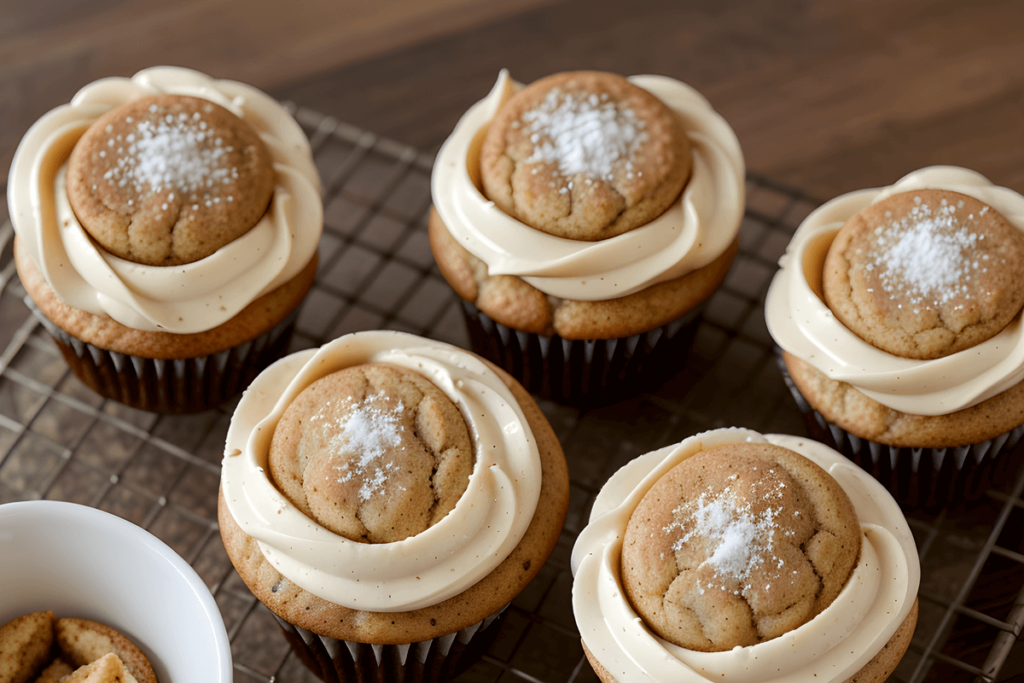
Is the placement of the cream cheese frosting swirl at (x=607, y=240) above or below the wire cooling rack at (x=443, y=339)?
above

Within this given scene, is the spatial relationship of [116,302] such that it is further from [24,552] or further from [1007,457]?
[1007,457]

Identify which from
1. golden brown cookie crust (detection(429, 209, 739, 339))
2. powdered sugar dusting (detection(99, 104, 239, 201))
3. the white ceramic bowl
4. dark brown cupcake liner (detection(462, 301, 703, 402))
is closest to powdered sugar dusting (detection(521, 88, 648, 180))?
golden brown cookie crust (detection(429, 209, 739, 339))

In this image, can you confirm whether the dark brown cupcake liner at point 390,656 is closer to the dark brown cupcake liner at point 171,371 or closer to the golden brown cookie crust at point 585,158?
the dark brown cupcake liner at point 171,371

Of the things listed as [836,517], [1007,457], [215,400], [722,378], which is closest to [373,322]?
[215,400]

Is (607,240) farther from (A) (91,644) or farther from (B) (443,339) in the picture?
(A) (91,644)

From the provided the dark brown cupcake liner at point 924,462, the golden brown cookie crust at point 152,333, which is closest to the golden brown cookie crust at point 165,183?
the golden brown cookie crust at point 152,333

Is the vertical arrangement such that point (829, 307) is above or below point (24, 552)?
above

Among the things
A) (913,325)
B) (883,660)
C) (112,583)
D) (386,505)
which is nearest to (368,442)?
(386,505)

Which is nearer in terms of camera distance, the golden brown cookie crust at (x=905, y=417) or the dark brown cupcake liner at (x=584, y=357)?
the golden brown cookie crust at (x=905, y=417)
